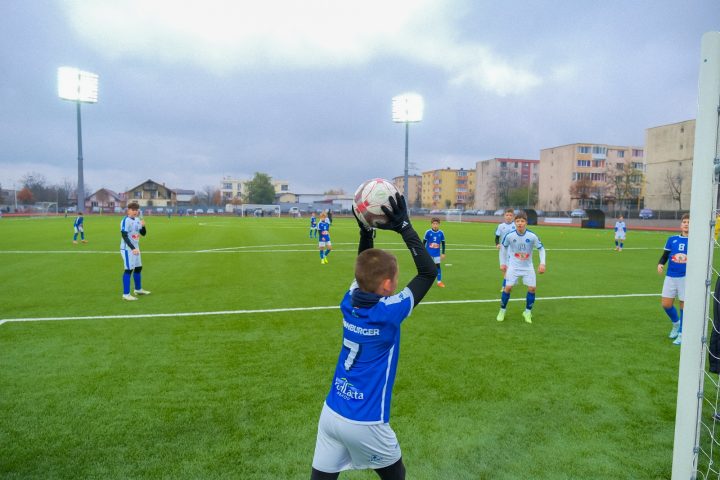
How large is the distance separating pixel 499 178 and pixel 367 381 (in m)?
116

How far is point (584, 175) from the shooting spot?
3556 inches

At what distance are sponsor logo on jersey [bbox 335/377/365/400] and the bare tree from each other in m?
73.0

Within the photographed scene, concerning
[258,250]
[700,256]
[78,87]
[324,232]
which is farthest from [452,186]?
[700,256]

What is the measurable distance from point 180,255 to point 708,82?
19821 millimetres

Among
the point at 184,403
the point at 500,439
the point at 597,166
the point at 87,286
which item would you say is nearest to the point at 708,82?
the point at 500,439

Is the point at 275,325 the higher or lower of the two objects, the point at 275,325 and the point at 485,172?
the lower

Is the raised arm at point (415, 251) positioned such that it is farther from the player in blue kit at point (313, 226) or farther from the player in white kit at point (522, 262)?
the player in blue kit at point (313, 226)

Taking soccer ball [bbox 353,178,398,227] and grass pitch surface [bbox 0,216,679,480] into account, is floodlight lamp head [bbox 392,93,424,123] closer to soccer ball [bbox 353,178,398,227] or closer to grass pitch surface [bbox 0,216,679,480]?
grass pitch surface [bbox 0,216,679,480]

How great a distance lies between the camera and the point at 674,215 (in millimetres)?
50375

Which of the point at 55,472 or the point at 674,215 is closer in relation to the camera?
the point at 55,472

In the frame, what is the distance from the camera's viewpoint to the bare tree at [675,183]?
61.8m

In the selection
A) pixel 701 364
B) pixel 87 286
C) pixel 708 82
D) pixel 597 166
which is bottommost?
pixel 87 286

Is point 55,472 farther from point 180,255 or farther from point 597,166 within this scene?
point 597,166

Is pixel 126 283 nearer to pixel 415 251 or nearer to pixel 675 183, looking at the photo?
pixel 415 251
